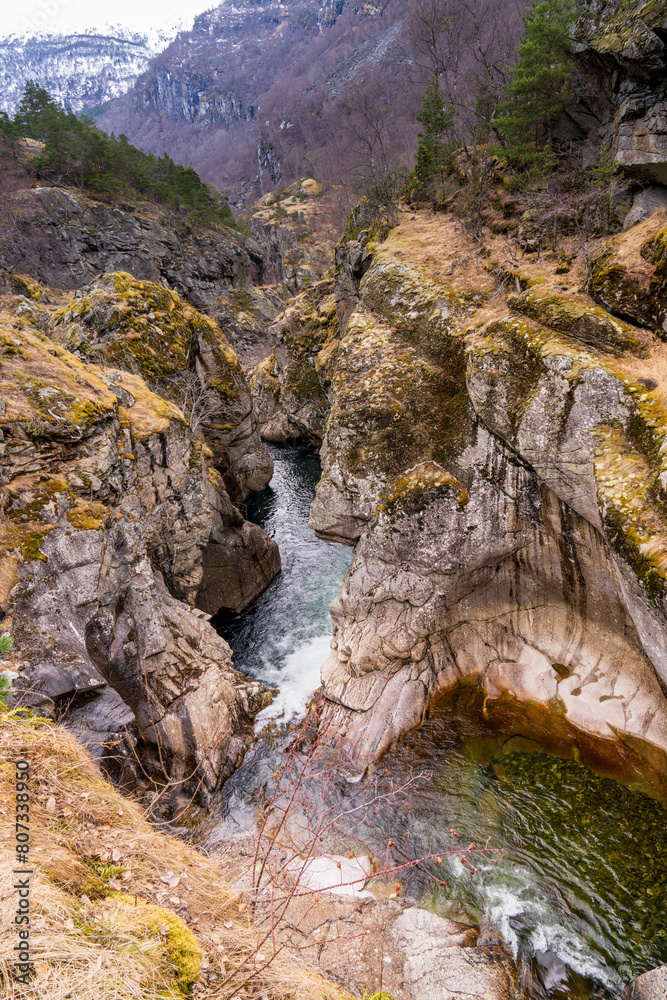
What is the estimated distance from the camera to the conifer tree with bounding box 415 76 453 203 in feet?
72.4

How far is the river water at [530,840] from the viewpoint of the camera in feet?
25.1

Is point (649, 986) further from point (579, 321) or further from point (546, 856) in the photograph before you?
point (579, 321)

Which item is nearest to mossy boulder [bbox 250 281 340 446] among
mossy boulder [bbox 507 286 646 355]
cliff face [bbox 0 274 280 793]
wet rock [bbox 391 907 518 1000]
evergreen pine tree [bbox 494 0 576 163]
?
evergreen pine tree [bbox 494 0 576 163]

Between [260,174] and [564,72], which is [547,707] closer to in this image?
[564,72]

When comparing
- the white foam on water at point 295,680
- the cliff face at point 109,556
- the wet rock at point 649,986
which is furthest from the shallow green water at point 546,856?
the cliff face at point 109,556

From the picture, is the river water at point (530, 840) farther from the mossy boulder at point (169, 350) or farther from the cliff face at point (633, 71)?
the cliff face at point (633, 71)

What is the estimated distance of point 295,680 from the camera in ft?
51.2

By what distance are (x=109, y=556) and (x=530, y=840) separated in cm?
1153

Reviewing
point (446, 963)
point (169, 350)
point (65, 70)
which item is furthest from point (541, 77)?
point (65, 70)

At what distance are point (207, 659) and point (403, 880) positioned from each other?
7356 millimetres

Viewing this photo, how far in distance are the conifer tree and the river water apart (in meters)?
24.3

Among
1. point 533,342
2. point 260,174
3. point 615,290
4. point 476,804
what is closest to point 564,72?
point 615,290

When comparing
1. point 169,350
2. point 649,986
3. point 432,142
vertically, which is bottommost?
point 649,986

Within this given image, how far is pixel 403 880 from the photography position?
8969mm
